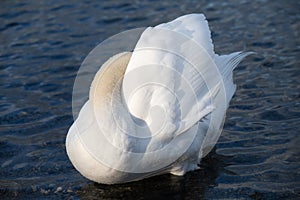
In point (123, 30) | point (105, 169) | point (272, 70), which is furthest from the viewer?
point (123, 30)

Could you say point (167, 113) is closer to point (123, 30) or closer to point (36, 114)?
point (36, 114)

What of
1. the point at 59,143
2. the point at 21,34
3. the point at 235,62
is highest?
the point at 235,62

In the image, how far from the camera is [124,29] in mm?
A: 10359

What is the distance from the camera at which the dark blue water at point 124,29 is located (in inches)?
239

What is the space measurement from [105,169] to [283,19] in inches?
216

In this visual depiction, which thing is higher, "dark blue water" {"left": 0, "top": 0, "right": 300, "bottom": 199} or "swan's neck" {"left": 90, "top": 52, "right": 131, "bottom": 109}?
"swan's neck" {"left": 90, "top": 52, "right": 131, "bottom": 109}

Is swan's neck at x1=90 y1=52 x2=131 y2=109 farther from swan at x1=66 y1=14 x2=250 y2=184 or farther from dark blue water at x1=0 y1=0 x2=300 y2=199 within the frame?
dark blue water at x1=0 y1=0 x2=300 y2=199

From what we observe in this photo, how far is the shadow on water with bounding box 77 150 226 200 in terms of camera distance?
5965 millimetres

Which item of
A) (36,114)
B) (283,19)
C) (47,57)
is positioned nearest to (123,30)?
(47,57)

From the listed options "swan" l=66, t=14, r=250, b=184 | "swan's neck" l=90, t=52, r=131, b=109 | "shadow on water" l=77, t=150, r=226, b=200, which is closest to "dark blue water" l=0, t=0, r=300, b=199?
"shadow on water" l=77, t=150, r=226, b=200

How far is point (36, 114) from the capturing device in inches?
300

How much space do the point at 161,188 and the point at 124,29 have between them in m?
4.73

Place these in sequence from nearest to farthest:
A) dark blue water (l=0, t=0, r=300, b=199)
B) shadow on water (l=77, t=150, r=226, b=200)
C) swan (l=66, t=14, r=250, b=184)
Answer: swan (l=66, t=14, r=250, b=184) → shadow on water (l=77, t=150, r=226, b=200) → dark blue water (l=0, t=0, r=300, b=199)

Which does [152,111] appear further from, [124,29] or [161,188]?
[124,29]
